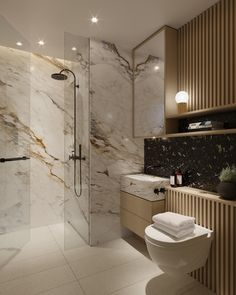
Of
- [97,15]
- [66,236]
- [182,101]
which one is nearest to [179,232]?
[182,101]

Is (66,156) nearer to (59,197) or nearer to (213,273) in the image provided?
(59,197)

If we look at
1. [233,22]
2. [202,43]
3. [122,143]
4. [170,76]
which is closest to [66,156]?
[122,143]

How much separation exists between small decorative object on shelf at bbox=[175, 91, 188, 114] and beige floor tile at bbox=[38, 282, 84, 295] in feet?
6.21

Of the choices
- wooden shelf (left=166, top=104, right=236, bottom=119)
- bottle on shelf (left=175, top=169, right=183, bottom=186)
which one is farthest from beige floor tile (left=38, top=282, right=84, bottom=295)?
wooden shelf (left=166, top=104, right=236, bottom=119)

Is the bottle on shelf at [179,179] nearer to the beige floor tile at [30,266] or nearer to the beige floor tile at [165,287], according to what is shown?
the beige floor tile at [165,287]

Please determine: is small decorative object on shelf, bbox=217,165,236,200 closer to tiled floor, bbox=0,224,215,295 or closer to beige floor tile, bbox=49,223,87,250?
tiled floor, bbox=0,224,215,295

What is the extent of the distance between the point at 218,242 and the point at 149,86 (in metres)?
1.78

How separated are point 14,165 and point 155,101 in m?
2.03

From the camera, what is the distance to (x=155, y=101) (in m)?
2.47

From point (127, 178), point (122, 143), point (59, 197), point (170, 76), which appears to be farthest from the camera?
point (59, 197)

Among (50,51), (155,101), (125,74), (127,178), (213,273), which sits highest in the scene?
(50,51)

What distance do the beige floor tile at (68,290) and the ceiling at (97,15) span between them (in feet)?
8.16

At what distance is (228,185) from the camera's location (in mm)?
1693

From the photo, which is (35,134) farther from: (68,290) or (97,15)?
(68,290)
